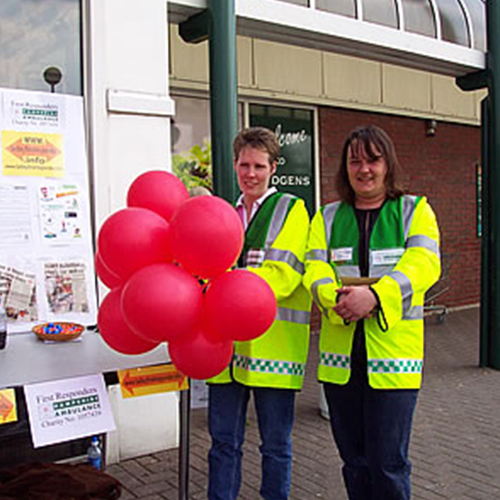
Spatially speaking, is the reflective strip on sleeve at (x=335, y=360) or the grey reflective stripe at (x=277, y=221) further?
the grey reflective stripe at (x=277, y=221)

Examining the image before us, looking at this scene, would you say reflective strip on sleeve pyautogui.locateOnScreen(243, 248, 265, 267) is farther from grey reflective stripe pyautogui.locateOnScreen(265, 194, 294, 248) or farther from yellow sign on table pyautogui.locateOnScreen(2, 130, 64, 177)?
yellow sign on table pyautogui.locateOnScreen(2, 130, 64, 177)

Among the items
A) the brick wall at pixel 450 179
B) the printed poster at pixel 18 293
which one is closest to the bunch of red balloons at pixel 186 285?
the printed poster at pixel 18 293

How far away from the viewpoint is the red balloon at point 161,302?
192cm

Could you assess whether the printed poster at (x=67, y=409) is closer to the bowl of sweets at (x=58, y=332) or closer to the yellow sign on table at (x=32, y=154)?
Result: the bowl of sweets at (x=58, y=332)

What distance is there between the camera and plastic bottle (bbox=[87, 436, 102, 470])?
3635 mm

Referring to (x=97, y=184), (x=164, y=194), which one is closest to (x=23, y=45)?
(x=97, y=184)

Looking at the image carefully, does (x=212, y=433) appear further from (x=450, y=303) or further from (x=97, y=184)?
(x=450, y=303)

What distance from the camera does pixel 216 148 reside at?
436 centimetres

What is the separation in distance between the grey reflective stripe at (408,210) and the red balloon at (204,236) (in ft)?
2.77

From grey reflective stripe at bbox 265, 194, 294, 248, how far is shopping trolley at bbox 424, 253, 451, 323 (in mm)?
7262

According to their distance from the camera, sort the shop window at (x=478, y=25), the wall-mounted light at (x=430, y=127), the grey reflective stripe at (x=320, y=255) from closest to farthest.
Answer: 1. the grey reflective stripe at (x=320, y=255)
2. the shop window at (x=478, y=25)
3. the wall-mounted light at (x=430, y=127)

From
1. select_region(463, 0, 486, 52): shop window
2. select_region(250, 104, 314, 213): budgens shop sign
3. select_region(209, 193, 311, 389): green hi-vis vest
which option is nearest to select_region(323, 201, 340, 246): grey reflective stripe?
select_region(209, 193, 311, 389): green hi-vis vest

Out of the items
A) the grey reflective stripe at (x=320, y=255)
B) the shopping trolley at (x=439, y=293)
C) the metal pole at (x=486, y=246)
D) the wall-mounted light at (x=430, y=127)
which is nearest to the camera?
the grey reflective stripe at (x=320, y=255)

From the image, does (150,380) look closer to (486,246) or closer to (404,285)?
(404,285)
